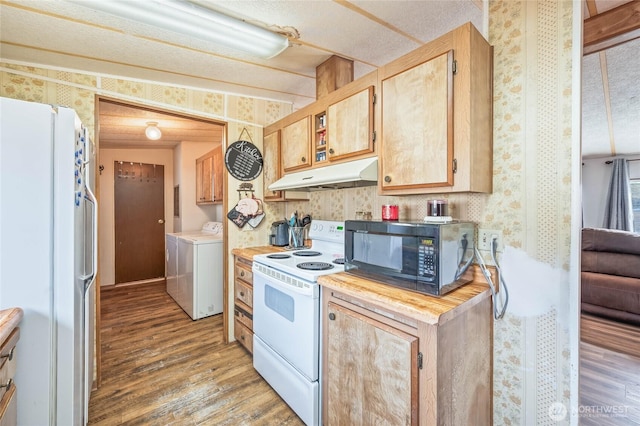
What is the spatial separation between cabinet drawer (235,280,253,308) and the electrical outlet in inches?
68.2

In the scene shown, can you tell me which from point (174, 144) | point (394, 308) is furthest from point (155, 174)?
point (394, 308)

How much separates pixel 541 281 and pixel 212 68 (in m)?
2.56

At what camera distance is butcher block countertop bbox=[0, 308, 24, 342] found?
896mm

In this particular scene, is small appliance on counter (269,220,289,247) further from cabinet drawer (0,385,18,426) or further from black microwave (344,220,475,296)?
cabinet drawer (0,385,18,426)

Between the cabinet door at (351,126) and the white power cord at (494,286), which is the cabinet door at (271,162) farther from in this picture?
the white power cord at (494,286)

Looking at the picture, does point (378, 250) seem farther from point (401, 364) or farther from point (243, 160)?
point (243, 160)

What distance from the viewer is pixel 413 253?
1289mm

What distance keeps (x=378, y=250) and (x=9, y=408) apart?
1.57m

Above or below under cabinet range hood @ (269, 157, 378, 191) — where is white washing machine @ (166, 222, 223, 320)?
below

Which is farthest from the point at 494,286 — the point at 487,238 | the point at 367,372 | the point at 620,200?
the point at 620,200

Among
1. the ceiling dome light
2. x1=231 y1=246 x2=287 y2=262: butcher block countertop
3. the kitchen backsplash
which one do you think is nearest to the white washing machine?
x1=231 y1=246 x2=287 y2=262: butcher block countertop

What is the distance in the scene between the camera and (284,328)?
179 cm

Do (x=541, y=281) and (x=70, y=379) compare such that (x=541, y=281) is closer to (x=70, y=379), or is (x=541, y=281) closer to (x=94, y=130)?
(x=70, y=379)

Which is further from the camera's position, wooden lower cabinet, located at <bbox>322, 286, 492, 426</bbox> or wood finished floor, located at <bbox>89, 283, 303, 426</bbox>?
wood finished floor, located at <bbox>89, 283, 303, 426</bbox>
